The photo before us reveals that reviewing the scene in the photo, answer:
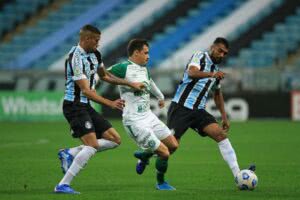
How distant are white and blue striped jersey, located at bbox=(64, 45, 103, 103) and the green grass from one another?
119 cm

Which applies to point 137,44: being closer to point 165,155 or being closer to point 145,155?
point 165,155

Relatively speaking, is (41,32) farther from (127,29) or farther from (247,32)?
(247,32)

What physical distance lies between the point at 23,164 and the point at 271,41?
21308mm

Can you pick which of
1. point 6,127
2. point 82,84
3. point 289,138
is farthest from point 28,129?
point 82,84

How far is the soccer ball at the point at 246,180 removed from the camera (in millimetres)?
10062

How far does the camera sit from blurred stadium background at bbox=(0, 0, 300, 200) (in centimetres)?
1123

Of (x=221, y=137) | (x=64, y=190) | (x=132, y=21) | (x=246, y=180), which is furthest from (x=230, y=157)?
(x=132, y=21)

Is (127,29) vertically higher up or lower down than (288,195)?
higher up

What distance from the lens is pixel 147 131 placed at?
10.0 metres

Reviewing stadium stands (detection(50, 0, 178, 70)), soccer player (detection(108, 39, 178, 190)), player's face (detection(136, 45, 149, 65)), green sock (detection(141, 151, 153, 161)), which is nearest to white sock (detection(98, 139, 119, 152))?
soccer player (detection(108, 39, 178, 190))

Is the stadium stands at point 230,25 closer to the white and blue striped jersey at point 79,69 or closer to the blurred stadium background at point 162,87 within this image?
the blurred stadium background at point 162,87

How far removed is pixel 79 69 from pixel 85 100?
0.49 m

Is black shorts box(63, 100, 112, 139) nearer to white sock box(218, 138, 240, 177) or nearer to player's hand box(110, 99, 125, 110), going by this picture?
player's hand box(110, 99, 125, 110)

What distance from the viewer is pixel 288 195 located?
374 inches
